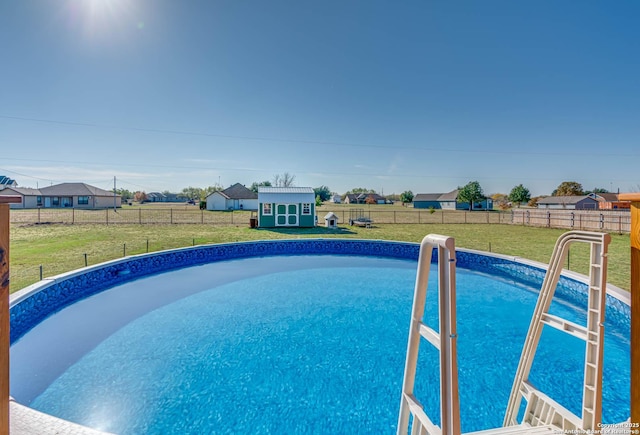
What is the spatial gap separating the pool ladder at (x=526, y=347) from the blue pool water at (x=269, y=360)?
153 centimetres

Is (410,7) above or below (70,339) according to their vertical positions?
above

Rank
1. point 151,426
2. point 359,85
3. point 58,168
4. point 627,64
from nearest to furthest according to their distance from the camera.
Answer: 1. point 151,426
2. point 627,64
3. point 359,85
4. point 58,168

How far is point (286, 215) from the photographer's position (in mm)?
17188

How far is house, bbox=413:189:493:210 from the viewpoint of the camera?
47.2 meters

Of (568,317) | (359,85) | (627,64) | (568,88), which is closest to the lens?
(568,317)

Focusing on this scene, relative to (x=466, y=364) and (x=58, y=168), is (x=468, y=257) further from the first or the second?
(x=58, y=168)

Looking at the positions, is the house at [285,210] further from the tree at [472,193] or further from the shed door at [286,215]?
the tree at [472,193]

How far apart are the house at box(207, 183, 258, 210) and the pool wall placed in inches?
1024

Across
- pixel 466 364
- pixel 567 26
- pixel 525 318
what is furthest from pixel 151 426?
pixel 567 26

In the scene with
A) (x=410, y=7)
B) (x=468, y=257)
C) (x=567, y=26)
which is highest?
(x=410, y=7)

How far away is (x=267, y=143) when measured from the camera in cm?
3341

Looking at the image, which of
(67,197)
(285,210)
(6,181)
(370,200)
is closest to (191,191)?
(6,181)

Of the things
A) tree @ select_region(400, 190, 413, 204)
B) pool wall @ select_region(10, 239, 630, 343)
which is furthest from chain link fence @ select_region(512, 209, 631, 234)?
tree @ select_region(400, 190, 413, 204)

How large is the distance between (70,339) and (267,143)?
3055 cm
